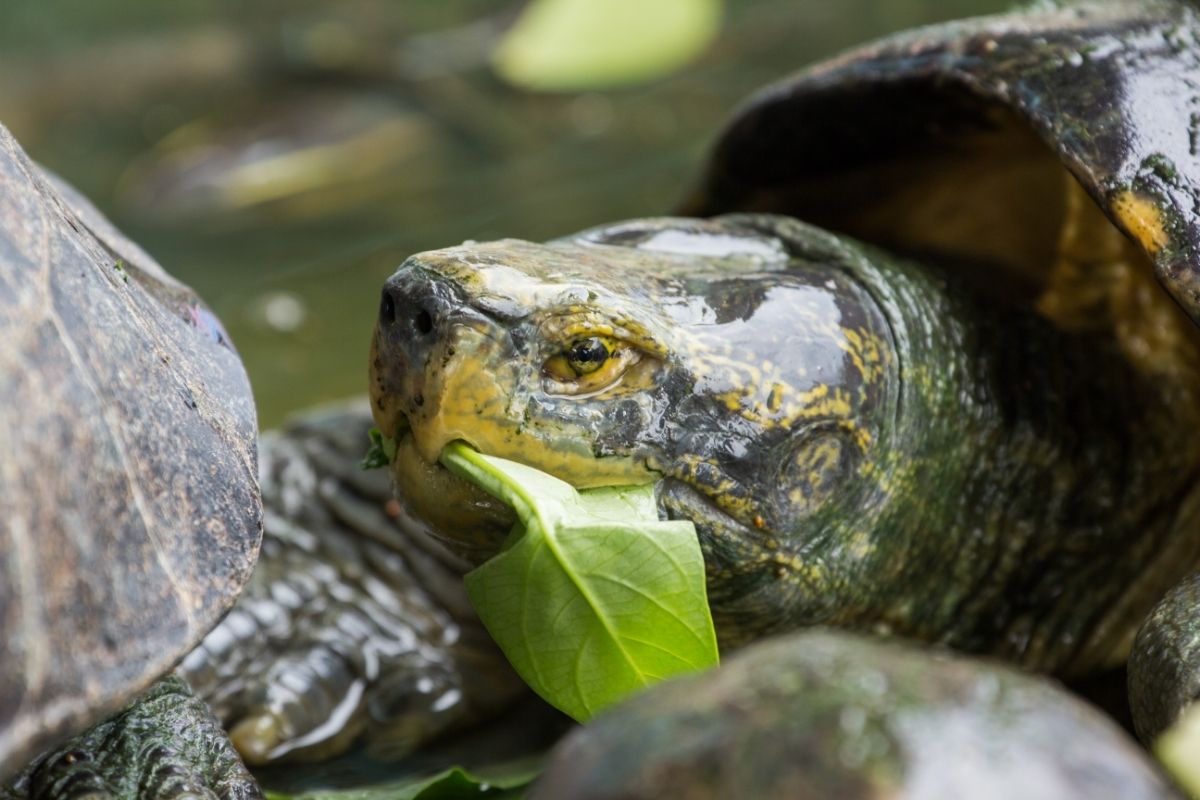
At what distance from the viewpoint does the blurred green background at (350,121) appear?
481 centimetres

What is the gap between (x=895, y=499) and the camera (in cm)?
216

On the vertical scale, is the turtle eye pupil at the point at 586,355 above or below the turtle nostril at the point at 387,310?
below

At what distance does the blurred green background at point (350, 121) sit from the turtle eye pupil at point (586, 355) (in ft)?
7.42

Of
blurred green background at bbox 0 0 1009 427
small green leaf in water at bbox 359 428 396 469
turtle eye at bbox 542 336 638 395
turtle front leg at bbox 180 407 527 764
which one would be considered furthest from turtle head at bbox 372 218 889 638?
blurred green background at bbox 0 0 1009 427

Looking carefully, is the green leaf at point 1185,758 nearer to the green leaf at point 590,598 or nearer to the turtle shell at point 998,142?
the green leaf at point 590,598

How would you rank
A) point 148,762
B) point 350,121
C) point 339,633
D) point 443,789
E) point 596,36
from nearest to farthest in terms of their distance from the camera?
point 148,762 < point 443,789 < point 339,633 < point 596,36 < point 350,121

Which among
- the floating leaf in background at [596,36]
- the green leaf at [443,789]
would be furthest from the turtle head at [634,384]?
the floating leaf in background at [596,36]

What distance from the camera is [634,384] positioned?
6.20 ft

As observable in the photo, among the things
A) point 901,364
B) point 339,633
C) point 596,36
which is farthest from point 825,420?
point 596,36

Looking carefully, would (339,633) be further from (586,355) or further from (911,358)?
(911,358)

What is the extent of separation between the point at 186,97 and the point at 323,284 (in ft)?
10.9

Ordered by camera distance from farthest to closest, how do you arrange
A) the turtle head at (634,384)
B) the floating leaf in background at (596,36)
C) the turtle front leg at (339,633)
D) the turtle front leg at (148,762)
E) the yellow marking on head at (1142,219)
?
the floating leaf in background at (596,36) < the turtle front leg at (339,633) < the yellow marking on head at (1142,219) < the turtle head at (634,384) < the turtle front leg at (148,762)

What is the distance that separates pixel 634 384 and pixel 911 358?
538 mm

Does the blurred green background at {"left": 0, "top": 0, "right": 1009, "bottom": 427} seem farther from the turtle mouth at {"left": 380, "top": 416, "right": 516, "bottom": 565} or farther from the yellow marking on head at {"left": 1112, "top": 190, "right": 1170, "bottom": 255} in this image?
the yellow marking on head at {"left": 1112, "top": 190, "right": 1170, "bottom": 255}
